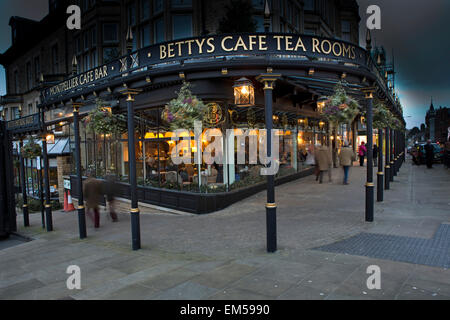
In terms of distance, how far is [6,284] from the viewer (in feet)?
17.0

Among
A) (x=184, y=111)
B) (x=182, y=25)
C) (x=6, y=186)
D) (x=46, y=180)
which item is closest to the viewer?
(x=184, y=111)

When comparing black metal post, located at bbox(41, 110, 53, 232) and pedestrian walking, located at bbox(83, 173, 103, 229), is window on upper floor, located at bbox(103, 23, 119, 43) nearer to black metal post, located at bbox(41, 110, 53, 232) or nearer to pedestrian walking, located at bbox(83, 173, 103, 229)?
black metal post, located at bbox(41, 110, 53, 232)

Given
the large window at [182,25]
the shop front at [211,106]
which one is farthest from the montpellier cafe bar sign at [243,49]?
the large window at [182,25]

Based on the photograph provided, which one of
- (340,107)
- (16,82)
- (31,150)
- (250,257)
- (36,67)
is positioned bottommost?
(250,257)

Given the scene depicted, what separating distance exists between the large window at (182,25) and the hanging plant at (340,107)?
868cm

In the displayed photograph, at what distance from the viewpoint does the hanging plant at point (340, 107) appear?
7.39 metres

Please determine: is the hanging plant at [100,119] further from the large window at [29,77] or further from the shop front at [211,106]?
the large window at [29,77]

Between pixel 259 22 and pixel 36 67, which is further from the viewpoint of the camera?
pixel 36 67

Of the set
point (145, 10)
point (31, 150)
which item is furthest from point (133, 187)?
point (145, 10)

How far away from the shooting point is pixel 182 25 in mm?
14016

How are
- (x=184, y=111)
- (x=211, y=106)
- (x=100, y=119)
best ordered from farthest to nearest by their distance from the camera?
(x=211, y=106)
(x=100, y=119)
(x=184, y=111)

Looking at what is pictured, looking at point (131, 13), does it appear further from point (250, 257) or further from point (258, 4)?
point (250, 257)

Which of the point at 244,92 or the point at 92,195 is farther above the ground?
the point at 244,92

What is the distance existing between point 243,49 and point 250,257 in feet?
13.5
